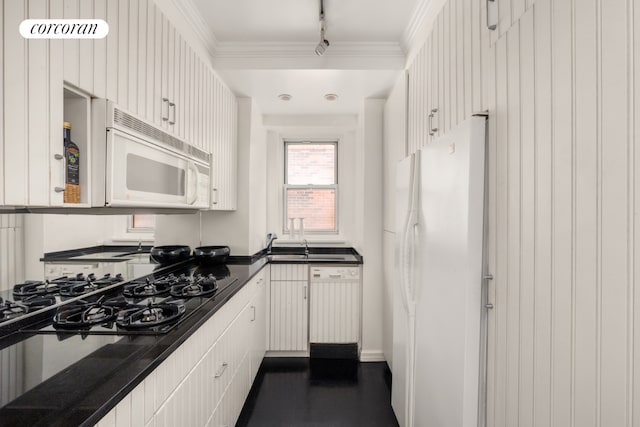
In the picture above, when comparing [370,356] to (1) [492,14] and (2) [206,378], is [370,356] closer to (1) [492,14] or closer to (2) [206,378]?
(2) [206,378]

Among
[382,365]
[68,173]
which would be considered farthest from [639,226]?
[382,365]

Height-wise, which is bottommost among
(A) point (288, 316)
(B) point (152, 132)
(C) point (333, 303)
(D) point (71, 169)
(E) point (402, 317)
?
(A) point (288, 316)

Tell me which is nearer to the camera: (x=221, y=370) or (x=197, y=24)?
(x=221, y=370)

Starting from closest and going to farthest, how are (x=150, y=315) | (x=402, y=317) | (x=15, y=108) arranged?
(x=15, y=108)
(x=150, y=315)
(x=402, y=317)

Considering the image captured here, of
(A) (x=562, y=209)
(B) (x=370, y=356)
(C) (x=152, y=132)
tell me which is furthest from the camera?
(B) (x=370, y=356)

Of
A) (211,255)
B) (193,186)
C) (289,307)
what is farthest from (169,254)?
(289,307)

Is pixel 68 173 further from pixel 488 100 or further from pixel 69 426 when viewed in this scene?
pixel 488 100

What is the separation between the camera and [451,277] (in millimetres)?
1310

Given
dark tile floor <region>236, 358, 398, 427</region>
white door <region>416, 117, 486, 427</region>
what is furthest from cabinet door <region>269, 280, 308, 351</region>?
Answer: white door <region>416, 117, 486, 427</region>

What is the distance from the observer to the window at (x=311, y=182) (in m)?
3.93

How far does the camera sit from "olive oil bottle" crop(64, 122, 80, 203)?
1173mm

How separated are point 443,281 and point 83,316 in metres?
1.47

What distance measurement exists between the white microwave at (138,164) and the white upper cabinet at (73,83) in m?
0.05

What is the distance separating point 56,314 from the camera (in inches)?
51.2
